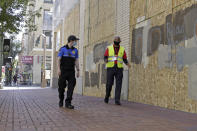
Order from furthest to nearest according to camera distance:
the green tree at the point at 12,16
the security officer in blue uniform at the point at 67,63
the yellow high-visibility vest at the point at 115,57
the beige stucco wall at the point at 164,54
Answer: the green tree at the point at 12,16 < the yellow high-visibility vest at the point at 115,57 < the security officer in blue uniform at the point at 67,63 < the beige stucco wall at the point at 164,54

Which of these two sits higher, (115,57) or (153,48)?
(153,48)

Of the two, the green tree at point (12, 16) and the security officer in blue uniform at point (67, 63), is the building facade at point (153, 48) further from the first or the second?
the green tree at point (12, 16)

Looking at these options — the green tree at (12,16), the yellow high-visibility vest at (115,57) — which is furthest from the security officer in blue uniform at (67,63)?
the green tree at (12,16)

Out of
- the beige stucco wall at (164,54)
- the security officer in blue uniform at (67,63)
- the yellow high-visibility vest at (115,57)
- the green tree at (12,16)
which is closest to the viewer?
the beige stucco wall at (164,54)

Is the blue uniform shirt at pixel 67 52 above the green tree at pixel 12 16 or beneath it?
beneath

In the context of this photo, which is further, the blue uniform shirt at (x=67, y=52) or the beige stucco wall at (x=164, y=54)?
the blue uniform shirt at (x=67, y=52)

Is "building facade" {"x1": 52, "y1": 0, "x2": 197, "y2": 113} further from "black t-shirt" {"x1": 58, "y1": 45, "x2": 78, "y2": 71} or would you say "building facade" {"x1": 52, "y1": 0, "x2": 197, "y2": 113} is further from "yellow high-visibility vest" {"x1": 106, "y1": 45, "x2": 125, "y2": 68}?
"black t-shirt" {"x1": 58, "y1": 45, "x2": 78, "y2": 71}

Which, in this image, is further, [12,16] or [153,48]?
[12,16]

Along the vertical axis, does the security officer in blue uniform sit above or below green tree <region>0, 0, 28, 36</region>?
below

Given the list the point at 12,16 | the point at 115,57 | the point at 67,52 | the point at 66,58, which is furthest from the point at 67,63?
the point at 12,16

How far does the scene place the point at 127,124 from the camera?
4637mm

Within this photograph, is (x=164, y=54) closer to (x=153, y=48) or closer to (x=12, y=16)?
(x=153, y=48)

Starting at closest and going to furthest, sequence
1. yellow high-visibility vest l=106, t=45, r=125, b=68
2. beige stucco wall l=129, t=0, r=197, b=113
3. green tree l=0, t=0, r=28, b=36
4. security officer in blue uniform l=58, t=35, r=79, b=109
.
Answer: beige stucco wall l=129, t=0, r=197, b=113, security officer in blue uniform l=58, t=35, r=79, b=109, yellow high-visibility vest l=106, t=45, r=125, b=68, green tree l=0, t=0, r=28, b=36

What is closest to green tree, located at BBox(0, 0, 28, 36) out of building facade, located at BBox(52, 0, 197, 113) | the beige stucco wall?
building facade, located at BBox(52, 0, 197, 113)
